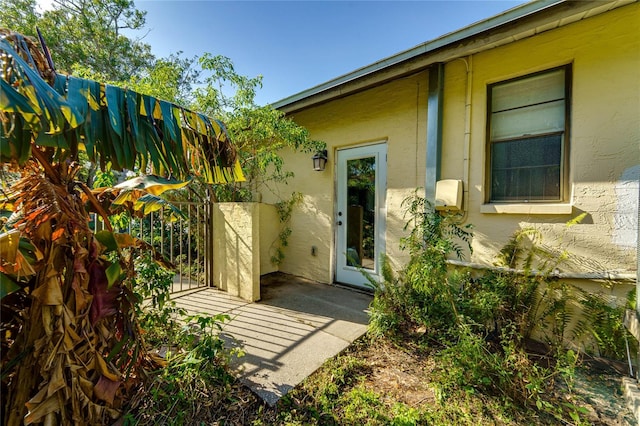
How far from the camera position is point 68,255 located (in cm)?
161

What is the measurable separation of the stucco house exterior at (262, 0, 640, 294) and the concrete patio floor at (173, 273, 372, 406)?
0.88 m

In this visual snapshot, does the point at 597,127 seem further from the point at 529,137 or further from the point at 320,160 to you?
the point at 320,160

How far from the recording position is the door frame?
14.5ft

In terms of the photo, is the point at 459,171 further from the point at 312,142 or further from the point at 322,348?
the point at 322,348

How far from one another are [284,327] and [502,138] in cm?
376

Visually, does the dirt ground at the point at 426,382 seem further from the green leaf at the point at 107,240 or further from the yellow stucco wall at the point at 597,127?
the green leaf at the point at 107,240

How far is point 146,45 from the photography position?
1174 cm

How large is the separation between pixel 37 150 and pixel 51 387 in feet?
4.51

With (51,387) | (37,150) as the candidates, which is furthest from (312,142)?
(51,387)

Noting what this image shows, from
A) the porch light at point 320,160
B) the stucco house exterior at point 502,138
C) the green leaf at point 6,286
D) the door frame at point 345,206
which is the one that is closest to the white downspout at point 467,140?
the stucco house exterior at point 502,138

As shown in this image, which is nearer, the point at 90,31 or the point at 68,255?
the point at 68,255

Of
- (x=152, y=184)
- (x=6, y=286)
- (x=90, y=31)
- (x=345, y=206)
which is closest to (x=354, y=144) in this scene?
(x=345, y=206)

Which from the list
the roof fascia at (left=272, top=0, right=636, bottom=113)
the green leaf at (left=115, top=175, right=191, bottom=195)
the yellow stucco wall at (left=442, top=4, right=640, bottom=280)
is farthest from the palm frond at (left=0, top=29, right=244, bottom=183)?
the yellow stucco wall at (left=442, top=4, right=640, bottom=280)

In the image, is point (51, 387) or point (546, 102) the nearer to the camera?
point (51, 387)
